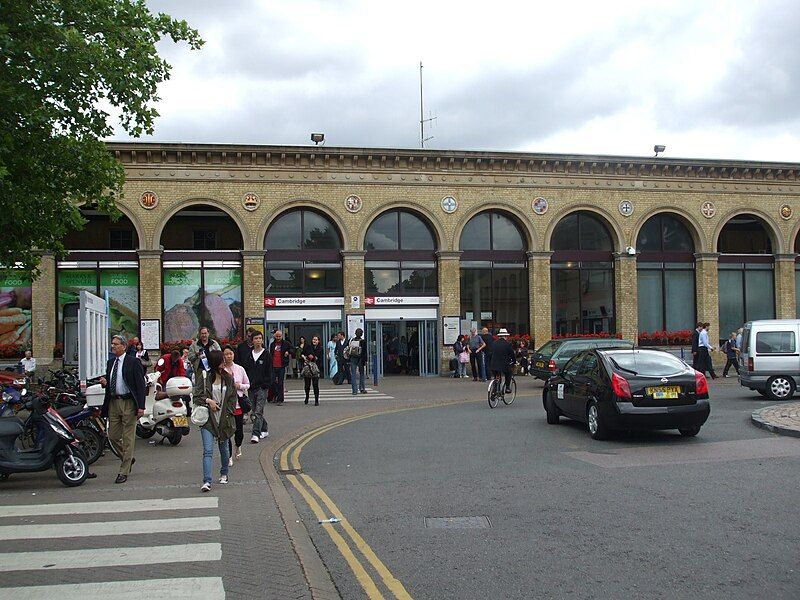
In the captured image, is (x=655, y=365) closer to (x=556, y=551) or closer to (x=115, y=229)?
(x=556, y=551)

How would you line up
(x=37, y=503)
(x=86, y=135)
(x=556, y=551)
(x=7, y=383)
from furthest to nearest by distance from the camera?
(x=7, y=383), (x=86, y=135), (x=37, y=503), (x=556, y=551)

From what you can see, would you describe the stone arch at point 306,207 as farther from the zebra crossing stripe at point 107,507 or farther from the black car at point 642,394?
the zebra crossing stripe at point 107,507

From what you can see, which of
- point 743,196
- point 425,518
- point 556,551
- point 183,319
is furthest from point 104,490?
point 743,196

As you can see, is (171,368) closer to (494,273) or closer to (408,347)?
(408,347)

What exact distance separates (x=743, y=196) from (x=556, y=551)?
32.6 metres

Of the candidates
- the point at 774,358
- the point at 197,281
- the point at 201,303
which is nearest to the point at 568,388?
the point at 774,358

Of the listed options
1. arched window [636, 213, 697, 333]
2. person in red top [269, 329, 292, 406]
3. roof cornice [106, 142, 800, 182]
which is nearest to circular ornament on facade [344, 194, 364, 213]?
roof cornice [106, 142, 800, 182]

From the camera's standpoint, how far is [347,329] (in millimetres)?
31234

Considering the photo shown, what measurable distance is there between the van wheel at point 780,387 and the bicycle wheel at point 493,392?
667 cm

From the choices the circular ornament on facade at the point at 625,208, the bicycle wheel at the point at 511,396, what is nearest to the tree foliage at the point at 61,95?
the bicycle wheel at the point at 511,396

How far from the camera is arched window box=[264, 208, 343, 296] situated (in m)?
31.2

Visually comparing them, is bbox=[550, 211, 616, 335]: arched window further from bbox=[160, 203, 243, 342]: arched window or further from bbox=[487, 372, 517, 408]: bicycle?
bbox=[487, 372, 517, 408]: bicycle

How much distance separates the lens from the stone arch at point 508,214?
32312mm

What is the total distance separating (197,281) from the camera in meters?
30.8
